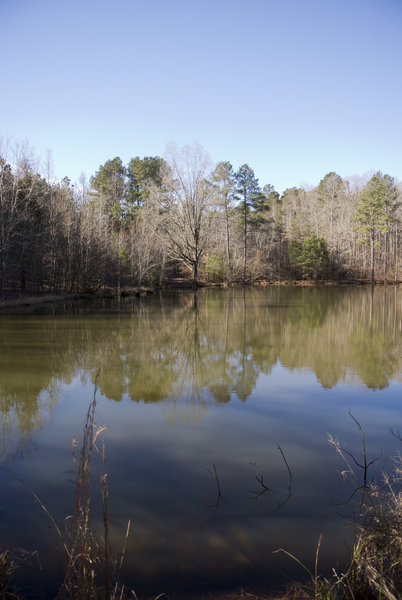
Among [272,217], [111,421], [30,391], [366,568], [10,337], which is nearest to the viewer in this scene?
[366,568]

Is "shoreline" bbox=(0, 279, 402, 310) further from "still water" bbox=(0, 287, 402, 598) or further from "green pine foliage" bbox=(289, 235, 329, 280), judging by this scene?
"still water" bbox=(0, 287, 402, 598)

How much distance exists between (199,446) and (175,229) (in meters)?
40.3

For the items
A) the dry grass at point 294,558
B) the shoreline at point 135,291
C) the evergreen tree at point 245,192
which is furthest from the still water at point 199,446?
the evergreen tree at point 245,192

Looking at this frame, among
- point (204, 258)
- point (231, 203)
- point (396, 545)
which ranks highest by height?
point (231, 203)

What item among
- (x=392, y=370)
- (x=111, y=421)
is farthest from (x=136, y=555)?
(x=392, y=370)

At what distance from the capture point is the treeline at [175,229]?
2845 cm

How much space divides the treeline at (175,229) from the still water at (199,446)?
1655 cm

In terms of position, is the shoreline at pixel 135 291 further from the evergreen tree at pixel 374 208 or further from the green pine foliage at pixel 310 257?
the evergreen tree at pixel 374 208

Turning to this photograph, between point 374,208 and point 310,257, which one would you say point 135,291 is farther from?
point 374,208

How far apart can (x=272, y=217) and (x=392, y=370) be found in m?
60.5

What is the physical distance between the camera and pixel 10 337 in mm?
13328

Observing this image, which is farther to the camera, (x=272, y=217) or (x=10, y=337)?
(x=272, y=217)

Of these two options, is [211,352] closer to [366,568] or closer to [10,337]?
[10,337]

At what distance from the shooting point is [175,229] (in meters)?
44.7
